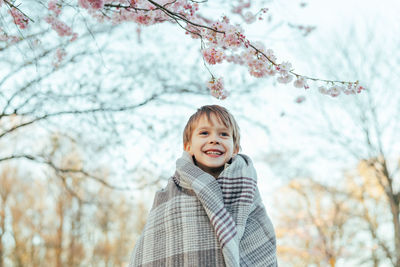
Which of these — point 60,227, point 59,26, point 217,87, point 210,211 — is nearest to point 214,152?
point 210,211

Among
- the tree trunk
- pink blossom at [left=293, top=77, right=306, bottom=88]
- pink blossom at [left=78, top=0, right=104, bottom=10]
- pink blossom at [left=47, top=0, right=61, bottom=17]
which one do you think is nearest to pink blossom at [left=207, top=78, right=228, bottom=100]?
pink blossom at [left=293, top=77, right=306, bottom=88]

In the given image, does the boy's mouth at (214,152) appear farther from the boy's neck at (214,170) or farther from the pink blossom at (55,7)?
the pink blossom at (55,7)

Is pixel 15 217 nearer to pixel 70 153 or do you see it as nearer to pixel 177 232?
pixel 70 153

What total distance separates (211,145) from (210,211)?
1.39 feet

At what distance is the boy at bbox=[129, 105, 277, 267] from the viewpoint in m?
1.94

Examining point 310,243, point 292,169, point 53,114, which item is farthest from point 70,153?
point 310,243

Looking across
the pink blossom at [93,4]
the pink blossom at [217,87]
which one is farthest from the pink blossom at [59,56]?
the pink blossom at [217,87]

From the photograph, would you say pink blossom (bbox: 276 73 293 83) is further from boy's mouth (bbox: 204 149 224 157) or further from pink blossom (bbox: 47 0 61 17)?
pink blossom (bbox: 47 0 61 17)

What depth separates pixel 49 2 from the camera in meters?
3.11

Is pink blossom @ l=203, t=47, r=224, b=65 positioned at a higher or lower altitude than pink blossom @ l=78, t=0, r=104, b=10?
lower

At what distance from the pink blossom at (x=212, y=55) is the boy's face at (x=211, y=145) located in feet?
1.74

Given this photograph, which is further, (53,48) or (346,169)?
(346,169)

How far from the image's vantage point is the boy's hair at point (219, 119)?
2311 mm

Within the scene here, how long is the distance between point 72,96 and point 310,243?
12638mm
